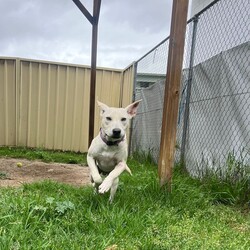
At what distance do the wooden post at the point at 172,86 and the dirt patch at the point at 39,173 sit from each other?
1454mm

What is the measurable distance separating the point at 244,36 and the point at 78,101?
5.31 m

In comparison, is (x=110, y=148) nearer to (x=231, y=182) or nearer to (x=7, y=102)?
(x=231, y=182)

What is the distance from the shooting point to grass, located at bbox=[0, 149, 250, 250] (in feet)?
7.04

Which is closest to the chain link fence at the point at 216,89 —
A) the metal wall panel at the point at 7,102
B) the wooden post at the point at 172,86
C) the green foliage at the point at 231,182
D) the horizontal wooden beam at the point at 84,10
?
the green foliage at the point at 231,182

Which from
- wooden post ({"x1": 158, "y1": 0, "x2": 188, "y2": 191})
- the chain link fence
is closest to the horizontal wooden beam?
the chain link fence

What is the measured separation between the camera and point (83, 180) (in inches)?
189

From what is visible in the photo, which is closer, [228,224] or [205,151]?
[228,224]

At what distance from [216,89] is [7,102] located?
5.32m

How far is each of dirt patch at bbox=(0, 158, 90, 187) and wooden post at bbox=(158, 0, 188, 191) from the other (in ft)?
4.77

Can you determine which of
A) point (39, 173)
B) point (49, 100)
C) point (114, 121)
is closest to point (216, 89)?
point (114, 121)

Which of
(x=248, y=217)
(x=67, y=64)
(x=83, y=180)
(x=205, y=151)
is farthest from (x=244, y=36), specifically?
(x=67, y=64)

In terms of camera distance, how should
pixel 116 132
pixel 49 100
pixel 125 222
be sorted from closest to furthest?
pixel 125 222 → pixel 116 132 → pixel 49 100

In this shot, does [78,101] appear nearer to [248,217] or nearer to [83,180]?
[83,180]

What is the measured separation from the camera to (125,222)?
2.48m
